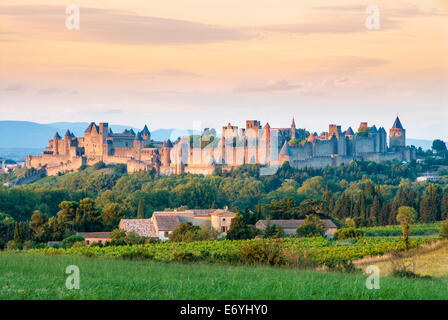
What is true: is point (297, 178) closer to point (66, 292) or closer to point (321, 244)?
point (321, 244)

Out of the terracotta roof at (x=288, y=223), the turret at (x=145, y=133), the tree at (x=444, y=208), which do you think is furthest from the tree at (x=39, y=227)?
the turret at (x=145, y=133)

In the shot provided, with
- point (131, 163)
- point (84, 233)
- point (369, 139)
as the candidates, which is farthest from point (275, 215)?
point (369, 139)

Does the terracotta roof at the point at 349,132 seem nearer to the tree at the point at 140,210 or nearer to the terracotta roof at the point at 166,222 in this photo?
the tree at the point at 140,210

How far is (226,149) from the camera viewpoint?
5906cm

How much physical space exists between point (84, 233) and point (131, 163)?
109ft

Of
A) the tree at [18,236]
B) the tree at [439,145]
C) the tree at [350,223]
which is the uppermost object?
the tree at [439,145]

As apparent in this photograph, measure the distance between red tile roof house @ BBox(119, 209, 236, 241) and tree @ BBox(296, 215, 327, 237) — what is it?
15.0 ft

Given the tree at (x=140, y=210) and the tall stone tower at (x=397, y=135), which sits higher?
the tall stone tower at (x=397, y=135)

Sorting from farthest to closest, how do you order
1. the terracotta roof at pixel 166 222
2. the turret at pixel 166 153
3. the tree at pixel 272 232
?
the turret at pixel 166 153
the terracotta roof at pixel 166 222
the tree at pixel 272 232

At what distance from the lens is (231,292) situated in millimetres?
7051

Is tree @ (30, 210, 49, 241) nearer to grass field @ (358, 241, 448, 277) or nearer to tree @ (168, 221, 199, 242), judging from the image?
tree @ (168, 221, 199, 242)

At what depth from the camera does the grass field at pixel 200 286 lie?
6.84 metres

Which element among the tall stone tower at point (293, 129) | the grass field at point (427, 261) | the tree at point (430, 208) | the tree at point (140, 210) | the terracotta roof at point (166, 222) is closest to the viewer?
the grass field at point (427, 261)

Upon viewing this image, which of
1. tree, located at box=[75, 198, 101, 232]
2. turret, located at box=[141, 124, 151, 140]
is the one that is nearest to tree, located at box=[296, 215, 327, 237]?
tree, located at box=[75, 198, 101, 232]
